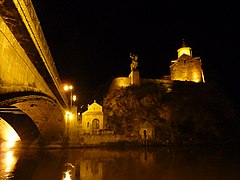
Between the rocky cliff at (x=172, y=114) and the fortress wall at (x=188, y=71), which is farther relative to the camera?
the fortress wall at (x=188, y=71)

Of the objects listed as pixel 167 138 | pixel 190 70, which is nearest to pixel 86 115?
pixel 167 138

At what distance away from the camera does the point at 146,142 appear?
130 feet

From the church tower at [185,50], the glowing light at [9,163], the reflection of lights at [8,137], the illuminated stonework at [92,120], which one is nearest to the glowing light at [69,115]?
the reflection of lights at [8,137]

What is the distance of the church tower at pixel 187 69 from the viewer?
2675 inches

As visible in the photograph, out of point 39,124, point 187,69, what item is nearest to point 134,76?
point 187,69

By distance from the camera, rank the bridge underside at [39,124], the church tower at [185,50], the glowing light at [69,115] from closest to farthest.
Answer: the bridge underside at [39,124] < the glowing light at [69,115] < the church tower at [185,50]

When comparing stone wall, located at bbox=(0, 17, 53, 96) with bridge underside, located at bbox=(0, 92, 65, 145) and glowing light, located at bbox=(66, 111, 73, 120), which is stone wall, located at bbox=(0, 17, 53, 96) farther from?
glowing light, located at bbox=(66, 111, 73, 120)

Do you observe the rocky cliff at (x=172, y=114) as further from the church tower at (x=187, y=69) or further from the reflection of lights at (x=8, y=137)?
the reflection of lights at (x=8, y=137)

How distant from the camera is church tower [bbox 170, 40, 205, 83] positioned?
67.9m

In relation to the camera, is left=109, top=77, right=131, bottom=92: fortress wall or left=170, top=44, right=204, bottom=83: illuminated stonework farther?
left=170, top=44, right=204, bottom=83: illuminated stonework

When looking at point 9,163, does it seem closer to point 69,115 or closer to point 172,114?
point 69,115

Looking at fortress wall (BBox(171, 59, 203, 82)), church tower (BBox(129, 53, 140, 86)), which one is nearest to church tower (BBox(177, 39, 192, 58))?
fortress wall (BBox(171, 59, 203, 82))

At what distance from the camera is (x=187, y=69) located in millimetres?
69062

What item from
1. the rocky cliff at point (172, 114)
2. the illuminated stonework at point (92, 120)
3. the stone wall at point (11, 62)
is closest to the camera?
the stone wall at point (11, 62)
